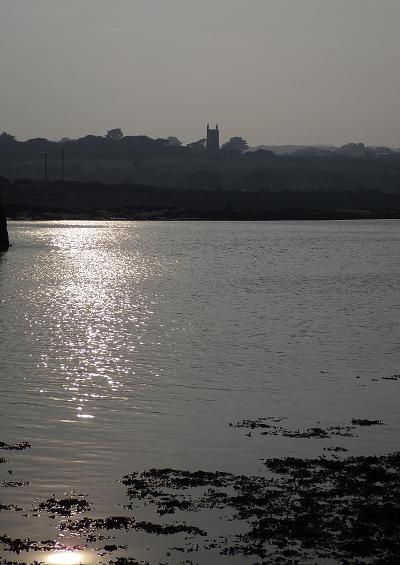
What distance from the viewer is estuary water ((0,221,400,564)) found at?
18.0 m

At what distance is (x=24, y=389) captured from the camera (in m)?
25.5

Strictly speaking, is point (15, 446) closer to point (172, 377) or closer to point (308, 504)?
point (308, 504)

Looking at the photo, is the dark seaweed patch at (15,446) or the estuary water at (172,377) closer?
the estuary water at (172,377)

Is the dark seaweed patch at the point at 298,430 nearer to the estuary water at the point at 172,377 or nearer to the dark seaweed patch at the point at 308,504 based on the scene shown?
the estuary water at the point at 172,377

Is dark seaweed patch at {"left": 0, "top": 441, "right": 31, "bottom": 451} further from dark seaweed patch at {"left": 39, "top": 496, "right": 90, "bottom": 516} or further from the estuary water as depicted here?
dark seaweed patch at {"left": 39, "top": 496, "right": 90, "bottom": 516}

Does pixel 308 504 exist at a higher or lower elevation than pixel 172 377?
higher

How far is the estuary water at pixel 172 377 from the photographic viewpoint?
59.2 feet

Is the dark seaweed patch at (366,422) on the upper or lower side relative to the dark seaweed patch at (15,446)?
lower

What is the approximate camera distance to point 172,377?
27828 mm

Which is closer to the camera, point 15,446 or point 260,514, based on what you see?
point 260,514

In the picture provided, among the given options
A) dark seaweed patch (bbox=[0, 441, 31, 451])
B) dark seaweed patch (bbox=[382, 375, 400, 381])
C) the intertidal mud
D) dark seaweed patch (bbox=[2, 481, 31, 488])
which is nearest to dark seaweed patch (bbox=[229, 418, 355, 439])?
the intertidal mud

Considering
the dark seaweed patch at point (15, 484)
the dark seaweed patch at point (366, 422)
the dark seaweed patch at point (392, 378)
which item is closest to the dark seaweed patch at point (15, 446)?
the dark seaweed patch at point (15, 484)

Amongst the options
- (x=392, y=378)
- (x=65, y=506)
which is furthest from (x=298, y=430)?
(x=392, y=378)

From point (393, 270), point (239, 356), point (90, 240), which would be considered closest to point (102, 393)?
point (239, 356)
